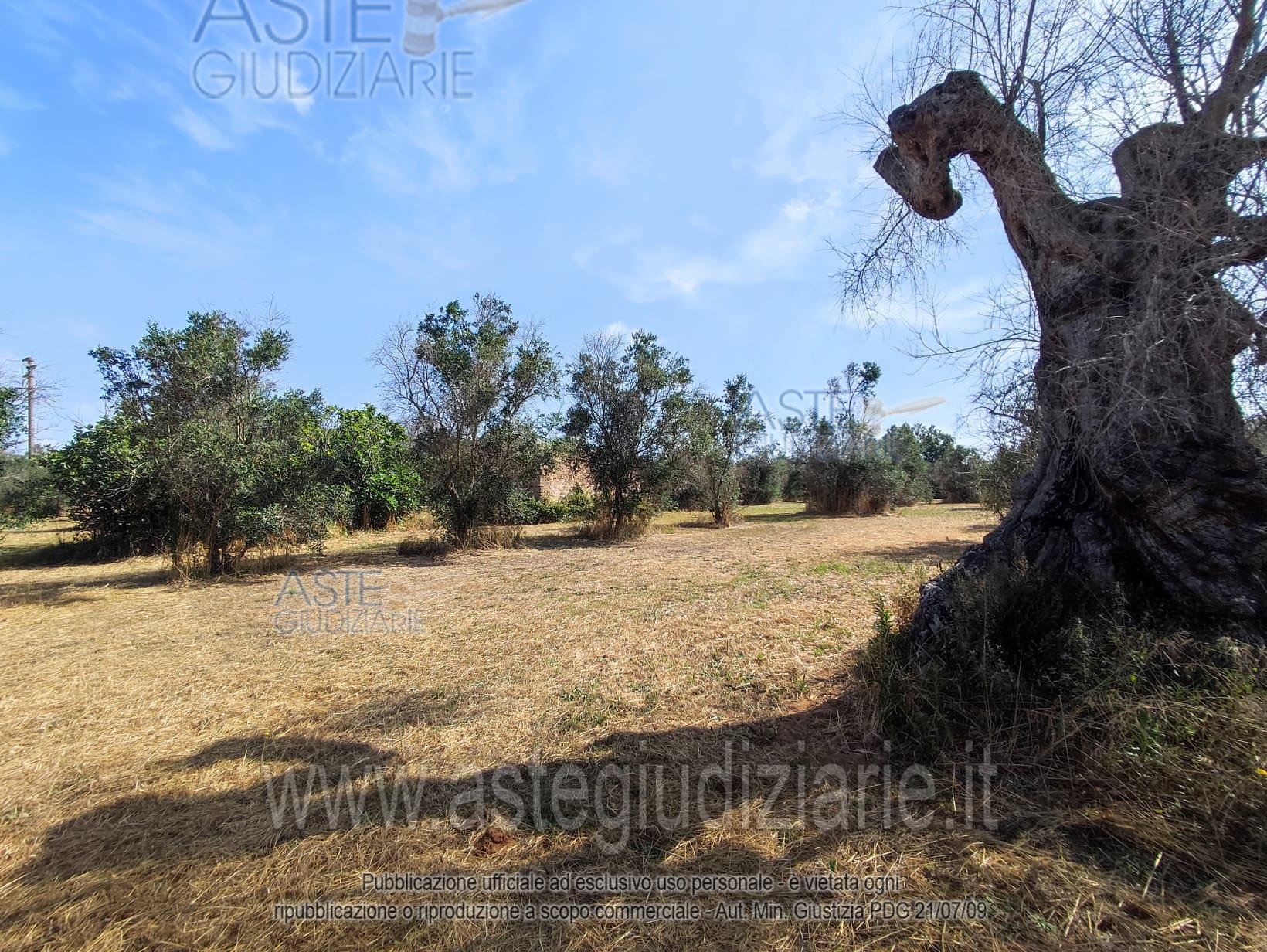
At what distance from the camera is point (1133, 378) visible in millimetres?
2559

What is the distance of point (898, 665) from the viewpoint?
10.7ft

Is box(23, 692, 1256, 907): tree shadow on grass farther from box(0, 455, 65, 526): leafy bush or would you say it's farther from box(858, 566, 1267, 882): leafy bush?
box(0, 455, 65, 526): leafy bush

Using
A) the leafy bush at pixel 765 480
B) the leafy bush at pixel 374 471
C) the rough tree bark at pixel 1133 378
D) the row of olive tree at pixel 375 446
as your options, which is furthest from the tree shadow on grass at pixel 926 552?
the leafy bush at pixel 765 480

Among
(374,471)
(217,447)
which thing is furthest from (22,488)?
(374,471)

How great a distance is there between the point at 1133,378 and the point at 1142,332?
1.26 ft

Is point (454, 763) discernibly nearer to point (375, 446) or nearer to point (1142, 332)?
point (1142, 332)

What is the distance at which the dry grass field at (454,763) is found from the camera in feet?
6.01

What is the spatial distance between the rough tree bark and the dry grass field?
4.09ft

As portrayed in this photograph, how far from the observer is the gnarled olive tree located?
238cm

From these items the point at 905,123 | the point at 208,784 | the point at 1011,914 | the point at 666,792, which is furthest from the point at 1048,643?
the point at 208,784

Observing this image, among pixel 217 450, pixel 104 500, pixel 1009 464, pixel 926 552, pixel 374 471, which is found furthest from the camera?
pixel 374 471

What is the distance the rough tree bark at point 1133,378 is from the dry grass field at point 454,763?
4.09 ft

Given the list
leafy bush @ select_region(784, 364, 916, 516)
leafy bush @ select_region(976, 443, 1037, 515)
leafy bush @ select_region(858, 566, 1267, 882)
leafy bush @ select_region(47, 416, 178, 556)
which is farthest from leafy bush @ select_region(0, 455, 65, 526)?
leafy bush @ select_region(784, 364, 916, 516)

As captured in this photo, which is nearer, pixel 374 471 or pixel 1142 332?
pixel 1142 332
